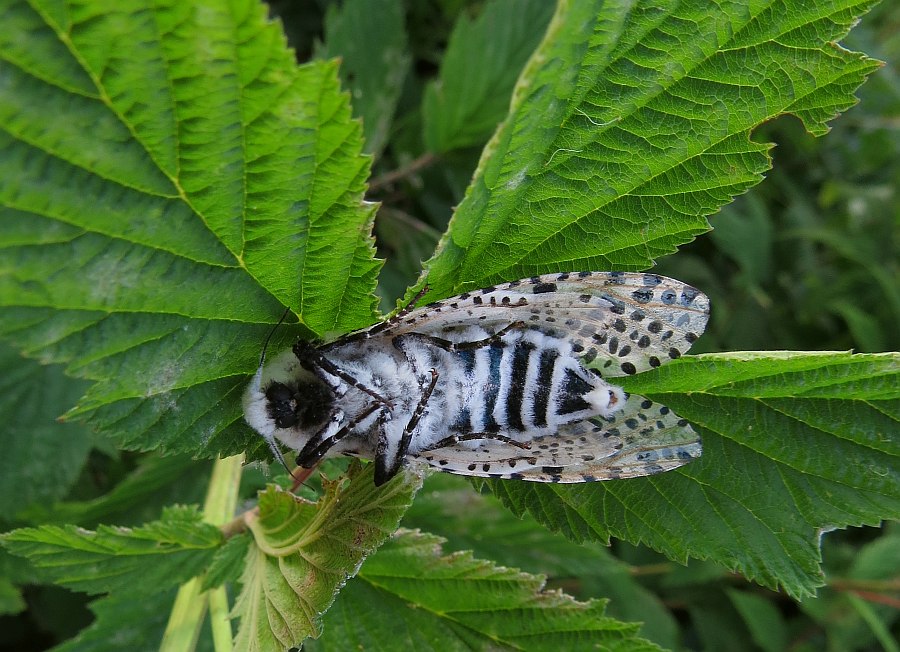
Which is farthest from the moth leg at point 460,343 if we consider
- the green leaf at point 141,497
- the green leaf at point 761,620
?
the green leaf at point 761,620

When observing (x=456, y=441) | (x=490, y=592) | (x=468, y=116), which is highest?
(x=468, y=116)

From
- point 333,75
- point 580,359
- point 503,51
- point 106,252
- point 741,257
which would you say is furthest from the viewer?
point 741,257

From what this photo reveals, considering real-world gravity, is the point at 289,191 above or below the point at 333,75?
below

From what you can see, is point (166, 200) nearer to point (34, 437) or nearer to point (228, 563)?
point (228, 563)

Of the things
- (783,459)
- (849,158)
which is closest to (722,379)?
(783,459)

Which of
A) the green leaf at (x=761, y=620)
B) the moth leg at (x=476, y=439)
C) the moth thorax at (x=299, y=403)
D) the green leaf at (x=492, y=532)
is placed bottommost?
the green leaf at (x=761, y=620)

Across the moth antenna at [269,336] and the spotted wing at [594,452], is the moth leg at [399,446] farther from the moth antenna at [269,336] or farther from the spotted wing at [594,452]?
the moth antenna at [269,336]

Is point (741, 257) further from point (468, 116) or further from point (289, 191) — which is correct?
point (289, 191)
